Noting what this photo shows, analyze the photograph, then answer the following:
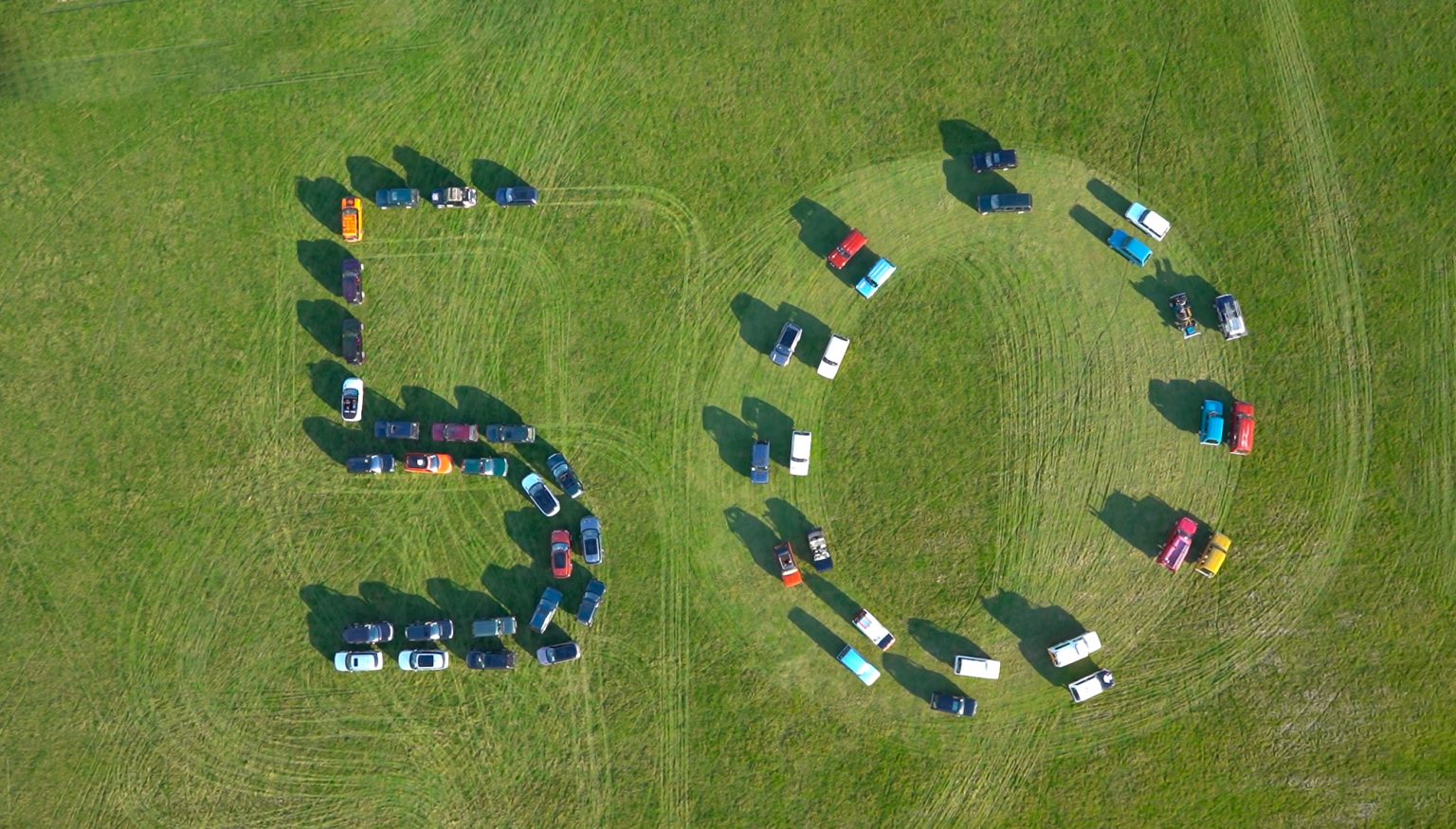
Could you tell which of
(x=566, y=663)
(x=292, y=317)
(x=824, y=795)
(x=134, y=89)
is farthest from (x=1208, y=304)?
(x=134, y=89)

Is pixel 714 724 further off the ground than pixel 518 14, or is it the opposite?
pixel 518 14

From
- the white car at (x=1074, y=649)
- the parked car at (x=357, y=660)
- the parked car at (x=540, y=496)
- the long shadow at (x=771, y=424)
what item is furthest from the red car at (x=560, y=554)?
the white car at (x=1074, y=649)

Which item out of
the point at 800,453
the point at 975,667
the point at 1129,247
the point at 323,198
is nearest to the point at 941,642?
the point at 975,667

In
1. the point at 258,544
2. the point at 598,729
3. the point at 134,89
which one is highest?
the point at 134,89

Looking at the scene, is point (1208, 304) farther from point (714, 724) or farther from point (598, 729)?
point (598, 729)

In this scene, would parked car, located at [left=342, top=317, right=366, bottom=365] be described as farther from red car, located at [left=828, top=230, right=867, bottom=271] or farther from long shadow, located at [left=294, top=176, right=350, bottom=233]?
red car, located at [left=828, top=230, right=867, bottom=271]

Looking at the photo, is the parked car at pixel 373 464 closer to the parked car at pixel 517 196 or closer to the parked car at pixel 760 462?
the parked car at pixel 517 196

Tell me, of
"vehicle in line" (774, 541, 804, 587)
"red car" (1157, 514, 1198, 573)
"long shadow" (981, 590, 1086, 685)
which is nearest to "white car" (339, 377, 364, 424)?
"vehicle in line" (774, 541, 804, 587)
